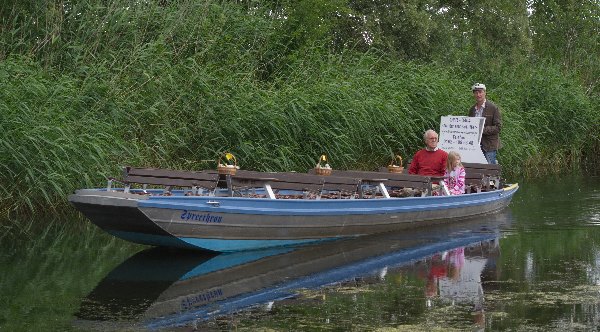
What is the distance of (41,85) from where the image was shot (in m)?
16.9

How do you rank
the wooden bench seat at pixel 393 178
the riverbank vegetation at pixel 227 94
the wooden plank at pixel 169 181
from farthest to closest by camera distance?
1. the riverbank vegetation at pixel 227 94
2. the wooden bench seat at pixel 393 178
3. the wooden plank at pixel 169 181

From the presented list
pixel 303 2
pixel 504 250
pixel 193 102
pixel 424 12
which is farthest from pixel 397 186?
pixel 424 12

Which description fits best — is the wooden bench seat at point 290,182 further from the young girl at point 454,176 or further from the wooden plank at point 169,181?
the young girl at point 454,176

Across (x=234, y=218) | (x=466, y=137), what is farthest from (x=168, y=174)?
(x=466, y=137)

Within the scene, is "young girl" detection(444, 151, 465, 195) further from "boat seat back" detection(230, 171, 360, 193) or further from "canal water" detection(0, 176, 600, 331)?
"boat seat back" detection(230, 171, 360, 193)

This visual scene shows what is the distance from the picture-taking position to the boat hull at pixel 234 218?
12875 millimetres

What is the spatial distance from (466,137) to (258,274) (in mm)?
7867

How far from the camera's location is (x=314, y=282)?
466 inches

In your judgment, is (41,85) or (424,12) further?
(424,12)

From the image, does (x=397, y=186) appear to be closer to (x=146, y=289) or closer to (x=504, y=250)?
(x=504, y=250)

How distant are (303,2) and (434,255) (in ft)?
39.0

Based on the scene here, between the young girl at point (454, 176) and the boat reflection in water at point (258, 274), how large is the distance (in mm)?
1306

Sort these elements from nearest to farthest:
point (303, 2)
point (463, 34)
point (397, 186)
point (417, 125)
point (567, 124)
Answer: point (397, 186), point (417, 125), point (303, 2), point (567, 124), point (463, 34)

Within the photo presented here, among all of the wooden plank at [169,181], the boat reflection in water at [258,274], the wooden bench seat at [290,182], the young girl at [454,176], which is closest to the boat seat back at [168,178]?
the wooden plank at [169,181]
